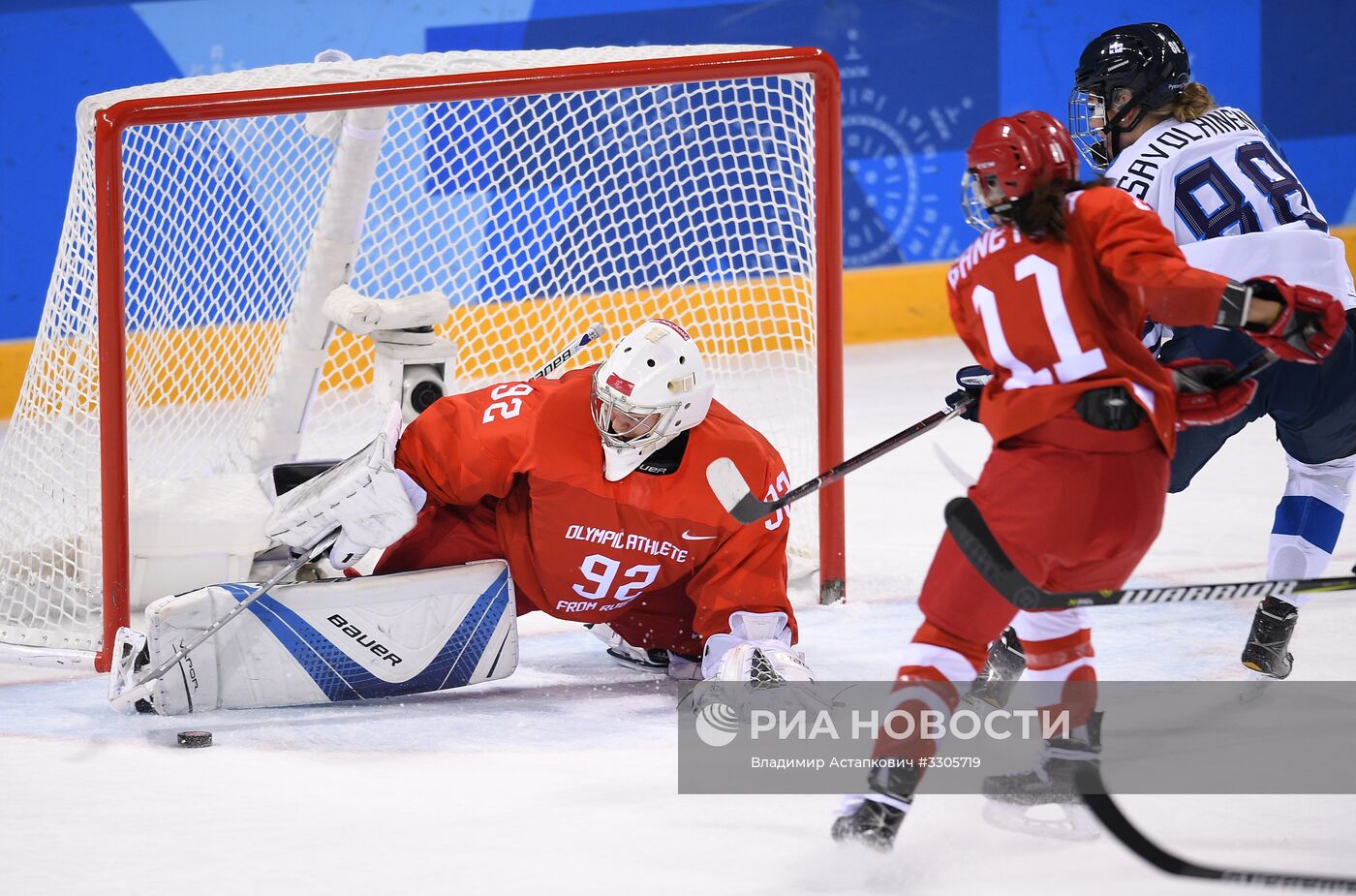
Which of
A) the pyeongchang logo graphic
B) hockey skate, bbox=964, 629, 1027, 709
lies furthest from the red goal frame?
the pyeongchang logo graphic

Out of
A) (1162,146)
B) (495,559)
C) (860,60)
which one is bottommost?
(495,559)

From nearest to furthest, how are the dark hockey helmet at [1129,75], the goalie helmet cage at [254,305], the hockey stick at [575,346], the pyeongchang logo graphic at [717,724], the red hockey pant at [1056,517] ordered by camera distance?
the red hockey pant at [1056,517] → the pyeongchang logo graphic at [717,724] → the dark hockey helmet at [1129,75] → the goalie helmet cage at [254,305] → the hockey stick at [575,346]

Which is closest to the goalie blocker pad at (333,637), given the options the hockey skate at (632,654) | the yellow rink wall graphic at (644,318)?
the hockey skate at (632,654)

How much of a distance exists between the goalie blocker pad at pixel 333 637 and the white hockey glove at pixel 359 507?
9 centimetres

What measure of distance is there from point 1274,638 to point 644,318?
9.18 feet

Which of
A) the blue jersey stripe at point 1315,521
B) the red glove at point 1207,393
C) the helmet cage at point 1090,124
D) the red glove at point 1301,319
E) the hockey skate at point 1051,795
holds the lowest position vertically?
the hockey skate at point 1051,795

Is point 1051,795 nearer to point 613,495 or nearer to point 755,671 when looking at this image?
point 755,671

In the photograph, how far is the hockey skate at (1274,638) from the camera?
295 centimetres

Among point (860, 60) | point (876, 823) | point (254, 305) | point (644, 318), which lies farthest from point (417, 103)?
point (860, 60)

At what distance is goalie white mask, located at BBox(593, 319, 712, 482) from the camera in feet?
8.83

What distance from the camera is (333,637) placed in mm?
2871

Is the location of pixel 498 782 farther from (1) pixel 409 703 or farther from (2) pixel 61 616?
(2) pixel 61 616

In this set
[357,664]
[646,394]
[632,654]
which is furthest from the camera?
[632,654]

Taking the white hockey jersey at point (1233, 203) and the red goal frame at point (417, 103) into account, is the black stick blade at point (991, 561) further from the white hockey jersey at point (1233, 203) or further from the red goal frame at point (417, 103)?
the red goal frame at point (417, 103)
